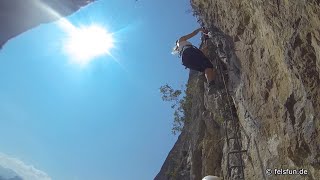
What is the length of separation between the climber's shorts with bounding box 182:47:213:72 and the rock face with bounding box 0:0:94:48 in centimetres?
3396

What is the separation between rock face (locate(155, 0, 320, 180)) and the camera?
12.5 feet

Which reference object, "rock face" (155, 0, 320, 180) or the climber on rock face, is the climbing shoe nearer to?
the climber on rock face

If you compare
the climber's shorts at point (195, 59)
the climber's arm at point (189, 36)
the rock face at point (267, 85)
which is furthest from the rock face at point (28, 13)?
the rock face at point (267, 85)

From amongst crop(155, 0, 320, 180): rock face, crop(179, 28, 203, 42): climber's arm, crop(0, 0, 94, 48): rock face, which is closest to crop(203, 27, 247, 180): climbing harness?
crop(155, 0, 320, 180): rock face

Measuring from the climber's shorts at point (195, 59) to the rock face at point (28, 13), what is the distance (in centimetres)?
3396

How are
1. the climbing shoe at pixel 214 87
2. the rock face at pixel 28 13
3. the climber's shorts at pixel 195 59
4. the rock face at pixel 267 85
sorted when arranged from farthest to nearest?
the rock face at pixel 28 13 → the climber's shorts at pixel 195 59 → the climbing shoe at pixel 214 87 → the rock face at pixel 267 85

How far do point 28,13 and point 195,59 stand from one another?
35948mm

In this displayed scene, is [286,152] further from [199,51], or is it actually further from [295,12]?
[199,51]

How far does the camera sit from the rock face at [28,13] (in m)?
37.7

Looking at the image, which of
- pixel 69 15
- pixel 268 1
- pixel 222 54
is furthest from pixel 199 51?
pixel 69 15

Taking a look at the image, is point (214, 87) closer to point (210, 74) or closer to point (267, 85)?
point (210, 74)

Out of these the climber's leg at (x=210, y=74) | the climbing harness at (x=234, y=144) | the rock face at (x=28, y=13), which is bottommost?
the climbing harness at (x=234, y=144)

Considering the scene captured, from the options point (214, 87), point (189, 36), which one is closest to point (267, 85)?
point (214, 87)

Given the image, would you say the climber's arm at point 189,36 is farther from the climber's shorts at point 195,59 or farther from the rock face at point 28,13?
the rock face at point 28,13
